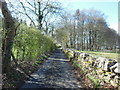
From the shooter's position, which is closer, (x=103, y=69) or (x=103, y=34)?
(x=103, y=69)

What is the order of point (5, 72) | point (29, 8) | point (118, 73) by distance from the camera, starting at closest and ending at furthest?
point (118, 73)
point (5, 72)
point (29, 8)

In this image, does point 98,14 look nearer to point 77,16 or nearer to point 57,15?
point 77,16

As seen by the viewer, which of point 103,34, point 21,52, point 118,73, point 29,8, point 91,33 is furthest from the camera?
point 91,33

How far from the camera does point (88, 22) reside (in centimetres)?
3117

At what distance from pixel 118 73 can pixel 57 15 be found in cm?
1641

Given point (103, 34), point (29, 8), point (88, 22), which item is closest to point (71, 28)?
point (88, 22)

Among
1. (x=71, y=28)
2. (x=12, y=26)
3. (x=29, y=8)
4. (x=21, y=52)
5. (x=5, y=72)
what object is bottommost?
(x=5, y=72)

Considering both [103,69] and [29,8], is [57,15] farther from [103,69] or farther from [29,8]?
[103,69]

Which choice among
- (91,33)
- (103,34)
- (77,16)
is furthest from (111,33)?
(77,16)

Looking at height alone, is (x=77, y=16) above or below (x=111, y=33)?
above

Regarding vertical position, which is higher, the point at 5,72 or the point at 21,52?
the point at 21,52

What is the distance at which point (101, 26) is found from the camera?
29609 mm

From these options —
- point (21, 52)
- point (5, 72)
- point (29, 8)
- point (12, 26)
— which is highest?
point (29, 8)

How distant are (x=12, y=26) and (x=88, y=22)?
28.0m
